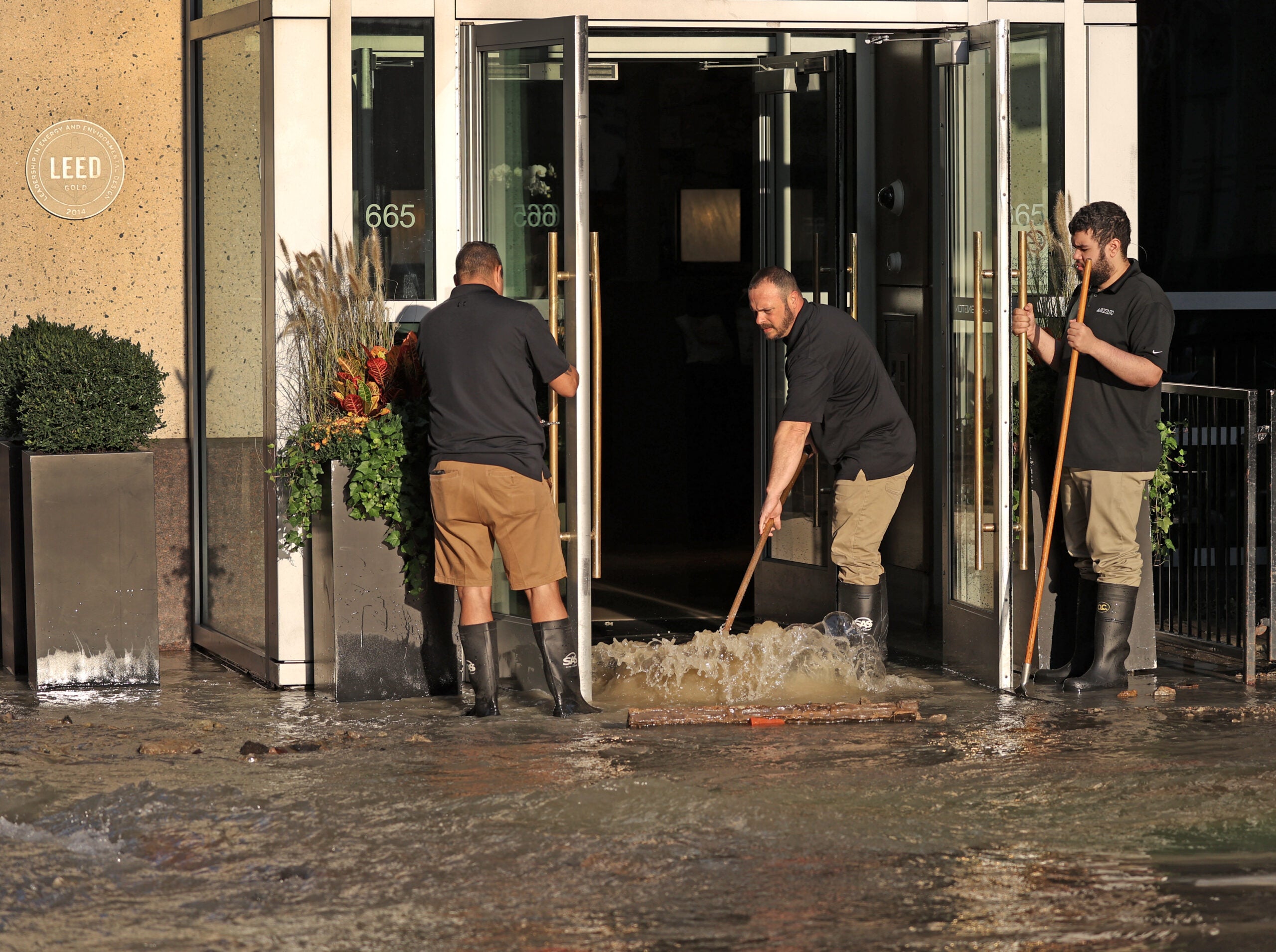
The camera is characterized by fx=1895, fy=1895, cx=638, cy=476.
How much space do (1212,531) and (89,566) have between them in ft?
18.3

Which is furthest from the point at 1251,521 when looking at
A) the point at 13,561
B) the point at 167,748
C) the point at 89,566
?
the point at 13,561

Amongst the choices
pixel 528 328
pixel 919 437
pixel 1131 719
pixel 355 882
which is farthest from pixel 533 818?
pixel 919 437

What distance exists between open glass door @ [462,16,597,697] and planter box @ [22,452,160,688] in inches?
59.8

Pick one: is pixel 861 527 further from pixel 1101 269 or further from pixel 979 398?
pixel 1101 269

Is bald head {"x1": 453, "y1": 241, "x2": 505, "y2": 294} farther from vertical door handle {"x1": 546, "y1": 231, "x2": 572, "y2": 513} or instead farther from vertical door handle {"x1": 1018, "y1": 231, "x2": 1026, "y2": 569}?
vertical door handle {"x1": 1018, "y1": 231, "x2": 1026, "y2": 569}

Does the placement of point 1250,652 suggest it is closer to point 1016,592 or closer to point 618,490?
point 1016,592

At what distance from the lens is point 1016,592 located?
7992mm

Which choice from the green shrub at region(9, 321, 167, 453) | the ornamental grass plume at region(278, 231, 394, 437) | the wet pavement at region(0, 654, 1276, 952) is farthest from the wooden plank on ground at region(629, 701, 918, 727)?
the green shrub at region(9, 321, 167, 453)

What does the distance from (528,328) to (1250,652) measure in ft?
10.8

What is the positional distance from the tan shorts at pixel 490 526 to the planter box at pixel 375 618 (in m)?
0.32

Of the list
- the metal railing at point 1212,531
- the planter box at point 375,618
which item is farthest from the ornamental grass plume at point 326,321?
the metal railing at point 1212,531

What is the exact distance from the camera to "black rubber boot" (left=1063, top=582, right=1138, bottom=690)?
7.72 metres

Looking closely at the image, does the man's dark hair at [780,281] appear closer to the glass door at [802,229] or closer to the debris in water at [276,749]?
the glass door at [802,229]

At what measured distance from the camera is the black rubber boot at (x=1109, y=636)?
7.72 m
